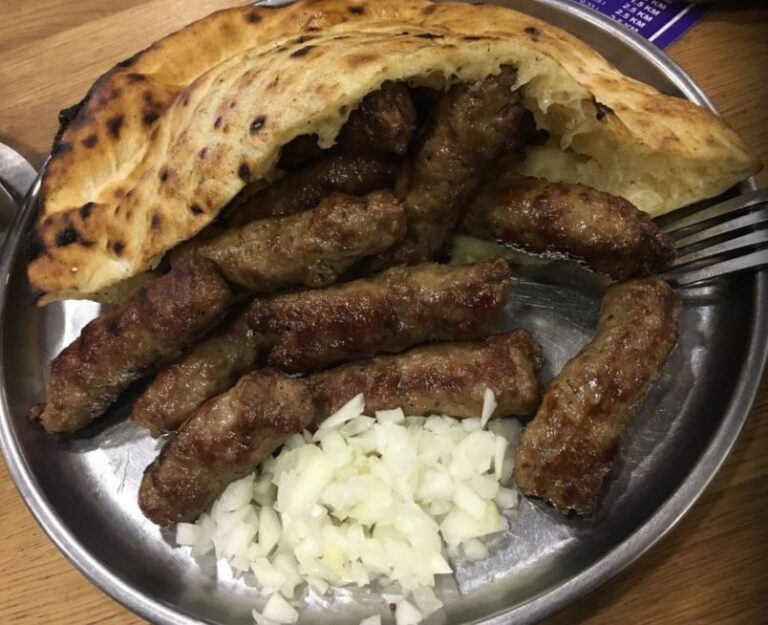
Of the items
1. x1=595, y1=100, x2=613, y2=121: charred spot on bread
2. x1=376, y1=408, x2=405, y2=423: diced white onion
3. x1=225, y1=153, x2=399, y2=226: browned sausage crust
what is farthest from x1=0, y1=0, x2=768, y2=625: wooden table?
x1=225, y1=153, x2=399, y2=226: browned sausage crust

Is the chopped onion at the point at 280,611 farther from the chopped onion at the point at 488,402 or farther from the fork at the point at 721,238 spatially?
the fork at the point at 721,238

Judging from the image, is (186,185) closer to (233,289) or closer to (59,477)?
(233,289)

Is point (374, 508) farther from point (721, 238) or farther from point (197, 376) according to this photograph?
point (721, 238)

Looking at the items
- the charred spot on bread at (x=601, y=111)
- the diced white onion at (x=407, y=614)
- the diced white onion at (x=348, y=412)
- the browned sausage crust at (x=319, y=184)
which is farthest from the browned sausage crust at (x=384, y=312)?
the diced white onion at (x=407, y=614)

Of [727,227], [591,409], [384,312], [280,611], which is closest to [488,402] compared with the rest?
[591,409]

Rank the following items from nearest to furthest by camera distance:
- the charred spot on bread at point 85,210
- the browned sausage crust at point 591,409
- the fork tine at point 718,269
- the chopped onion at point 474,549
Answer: the browned sausage crust at point 591,409 → the chopped onion at point 474,549 → the fork tine at point 718,269 → the charred spot on bread at point 85,210

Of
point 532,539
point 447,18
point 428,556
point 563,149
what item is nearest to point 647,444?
point 532,539
